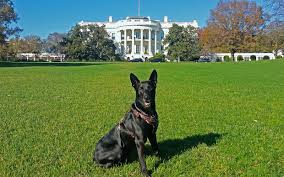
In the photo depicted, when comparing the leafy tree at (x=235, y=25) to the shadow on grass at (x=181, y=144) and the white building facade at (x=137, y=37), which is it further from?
the shadow on grass at (x=181, y=144)

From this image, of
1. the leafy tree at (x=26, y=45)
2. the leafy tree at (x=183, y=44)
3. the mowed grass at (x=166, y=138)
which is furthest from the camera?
the leafy tree at (x=26, y=45)

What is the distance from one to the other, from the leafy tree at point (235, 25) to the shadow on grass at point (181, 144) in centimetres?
7247

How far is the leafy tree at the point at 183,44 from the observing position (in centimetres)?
9481

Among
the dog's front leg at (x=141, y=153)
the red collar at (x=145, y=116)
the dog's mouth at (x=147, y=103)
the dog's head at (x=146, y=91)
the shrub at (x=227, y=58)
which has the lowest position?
the dog's front leg at (x=141, y=153)

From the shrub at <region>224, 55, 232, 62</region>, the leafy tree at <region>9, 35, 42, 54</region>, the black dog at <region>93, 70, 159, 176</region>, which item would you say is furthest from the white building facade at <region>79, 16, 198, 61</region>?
the black dog at <region>93, 70, 159, 176</region>

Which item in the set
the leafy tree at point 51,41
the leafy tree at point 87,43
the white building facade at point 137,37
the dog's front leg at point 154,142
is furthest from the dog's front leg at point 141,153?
the leafy tree at point 51,41

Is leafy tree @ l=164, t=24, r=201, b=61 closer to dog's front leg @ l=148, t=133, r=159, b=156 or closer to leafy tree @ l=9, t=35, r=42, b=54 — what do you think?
leafy tree @ l=9, t=35, r=42, b=54

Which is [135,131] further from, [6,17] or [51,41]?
[51,41]

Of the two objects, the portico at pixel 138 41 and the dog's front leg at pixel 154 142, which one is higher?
the portico at pixel 138 41

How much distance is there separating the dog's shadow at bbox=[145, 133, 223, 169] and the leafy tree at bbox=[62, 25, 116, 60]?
307 feet

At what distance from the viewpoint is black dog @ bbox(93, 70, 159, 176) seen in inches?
182

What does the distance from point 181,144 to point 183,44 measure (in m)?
90.9

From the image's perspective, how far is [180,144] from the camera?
20.9ft

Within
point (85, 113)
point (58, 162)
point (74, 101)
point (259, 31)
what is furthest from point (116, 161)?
point (259, 31)
